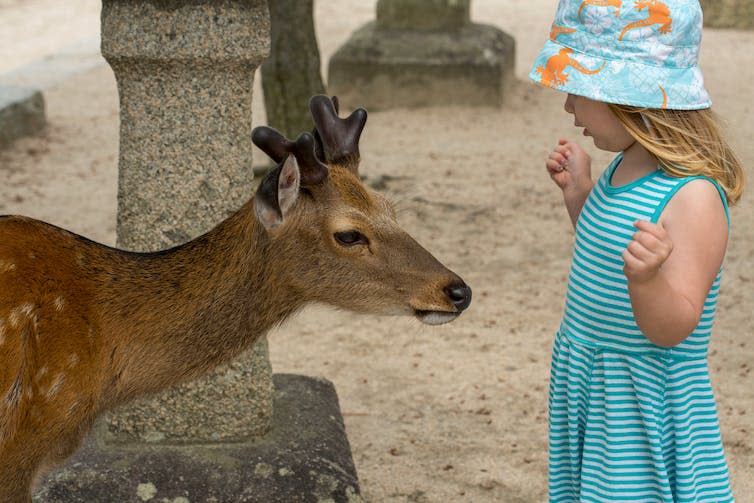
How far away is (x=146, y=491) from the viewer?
4281 millimetres

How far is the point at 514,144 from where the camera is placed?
1073 cm

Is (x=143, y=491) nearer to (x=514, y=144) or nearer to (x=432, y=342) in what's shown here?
(x=432, y=342)

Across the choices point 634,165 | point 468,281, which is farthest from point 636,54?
point 468,281

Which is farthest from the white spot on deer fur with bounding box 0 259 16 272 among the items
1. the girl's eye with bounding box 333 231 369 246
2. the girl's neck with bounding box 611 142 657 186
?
the girl's neck with bounding box 611 142 657 186

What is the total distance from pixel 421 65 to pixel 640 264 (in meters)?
9.14

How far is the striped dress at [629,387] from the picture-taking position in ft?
10.3

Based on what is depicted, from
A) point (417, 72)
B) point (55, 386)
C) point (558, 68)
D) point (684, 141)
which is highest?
point (558, 68)

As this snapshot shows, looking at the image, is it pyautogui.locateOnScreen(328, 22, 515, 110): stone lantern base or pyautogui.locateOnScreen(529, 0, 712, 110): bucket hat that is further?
pyautogui.locateOnScreen(328, 22, 515, 110): stone lantern base

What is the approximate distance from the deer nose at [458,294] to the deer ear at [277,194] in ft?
1.71

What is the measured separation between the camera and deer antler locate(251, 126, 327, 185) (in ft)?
10.4

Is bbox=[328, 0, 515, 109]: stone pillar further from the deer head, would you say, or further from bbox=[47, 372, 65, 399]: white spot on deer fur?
bbox=[47, 372, 65, 399]: white spot on deer fur

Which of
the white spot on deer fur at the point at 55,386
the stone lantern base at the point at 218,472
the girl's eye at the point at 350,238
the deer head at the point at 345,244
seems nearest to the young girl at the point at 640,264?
the deer head at the point at 345,244

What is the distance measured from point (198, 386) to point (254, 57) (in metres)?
1.32

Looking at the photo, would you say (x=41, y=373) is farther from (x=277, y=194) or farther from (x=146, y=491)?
(x=146, y=491)
